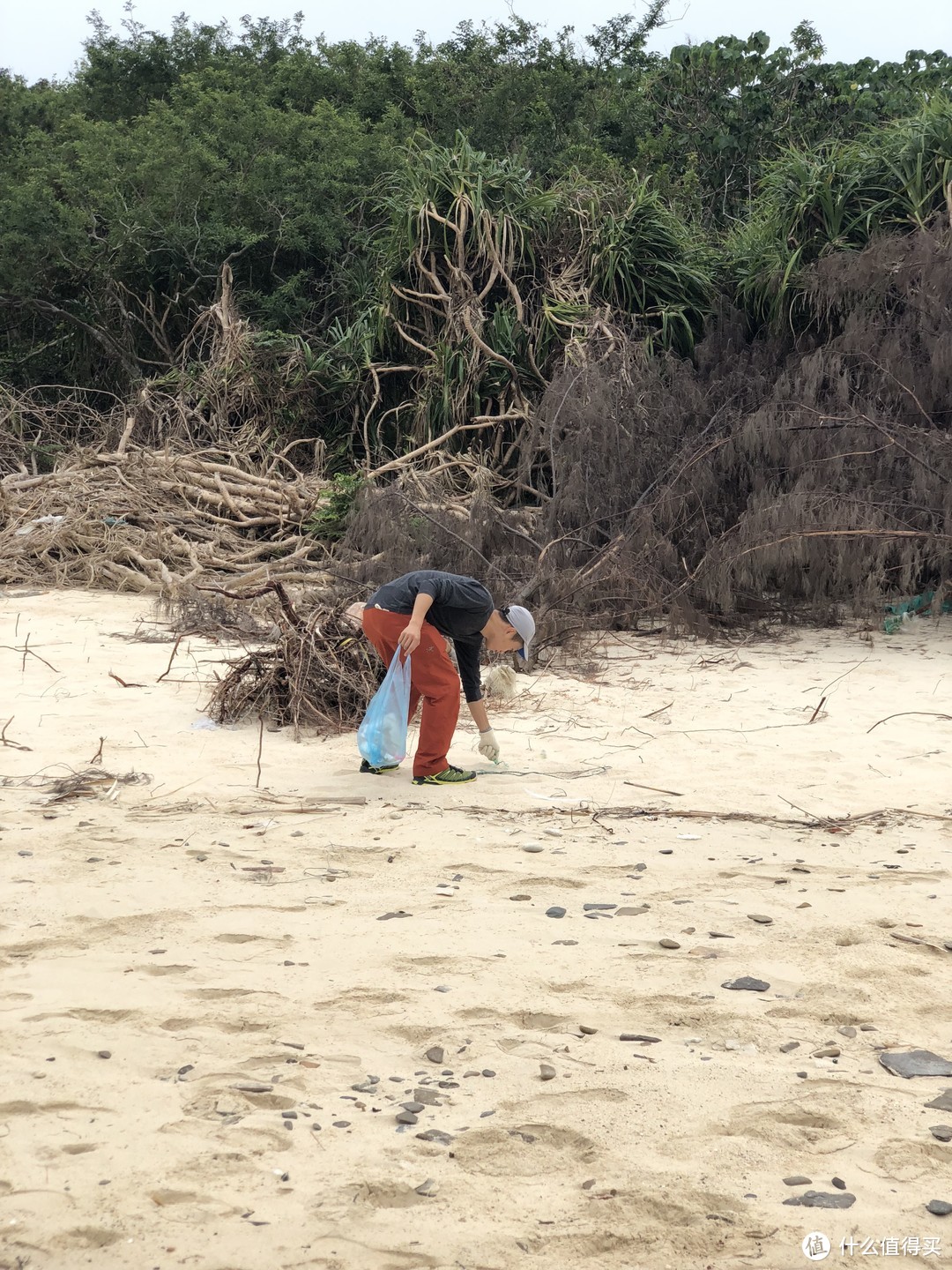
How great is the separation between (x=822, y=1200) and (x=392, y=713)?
9.90 ft

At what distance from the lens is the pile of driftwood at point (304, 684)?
5.95m

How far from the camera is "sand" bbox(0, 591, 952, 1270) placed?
2178 millimetres

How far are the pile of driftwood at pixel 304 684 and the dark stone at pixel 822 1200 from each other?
391cm

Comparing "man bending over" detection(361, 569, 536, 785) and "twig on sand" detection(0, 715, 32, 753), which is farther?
"twig on sand" detection(0, 715, 32, 753)

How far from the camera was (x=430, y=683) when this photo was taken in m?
5.12

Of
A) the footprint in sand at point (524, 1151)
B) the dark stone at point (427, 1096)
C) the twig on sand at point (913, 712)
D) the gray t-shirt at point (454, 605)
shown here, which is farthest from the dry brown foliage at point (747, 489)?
the footprint in sand at point (524, 1151)

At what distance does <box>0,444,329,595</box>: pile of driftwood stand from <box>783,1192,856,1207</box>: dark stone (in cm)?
722

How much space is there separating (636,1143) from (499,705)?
4.03 m

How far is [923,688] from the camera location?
6.70 meters

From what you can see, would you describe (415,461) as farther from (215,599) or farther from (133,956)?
(133,956)

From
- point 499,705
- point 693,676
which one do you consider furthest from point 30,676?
point 693,676

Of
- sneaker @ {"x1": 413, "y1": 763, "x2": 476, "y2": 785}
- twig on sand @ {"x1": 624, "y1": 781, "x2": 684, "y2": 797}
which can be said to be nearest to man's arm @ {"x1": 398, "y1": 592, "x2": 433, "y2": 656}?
sneaker @ {"x1": 413, "y1": 763, "x2": 476, "y2": 785}

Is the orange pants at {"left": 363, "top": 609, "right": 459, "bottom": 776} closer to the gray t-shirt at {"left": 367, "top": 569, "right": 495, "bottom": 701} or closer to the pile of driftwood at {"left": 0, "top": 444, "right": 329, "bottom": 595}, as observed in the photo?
the gray t-shirt at {"left": 367, "top": 569, "right": 495, "bottom": 701}

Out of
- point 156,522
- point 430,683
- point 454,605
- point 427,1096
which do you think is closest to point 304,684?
point 430,683
